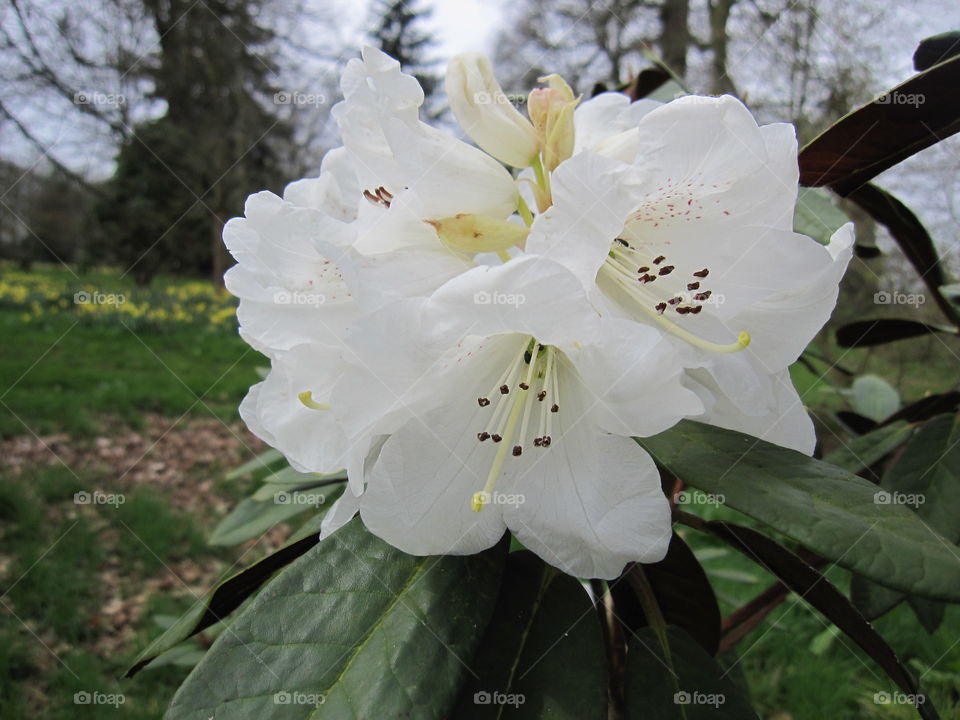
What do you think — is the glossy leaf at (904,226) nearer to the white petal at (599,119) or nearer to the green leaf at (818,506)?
the white petal at (599,119)

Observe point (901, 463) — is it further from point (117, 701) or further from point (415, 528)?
point (117, 701)

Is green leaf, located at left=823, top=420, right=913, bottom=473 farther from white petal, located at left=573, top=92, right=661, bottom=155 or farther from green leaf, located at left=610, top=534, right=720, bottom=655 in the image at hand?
white petal, located at left=573, top=92, right=661, bottom=155

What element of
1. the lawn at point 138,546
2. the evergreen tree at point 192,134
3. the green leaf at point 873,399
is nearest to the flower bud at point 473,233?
the lawn at point 138,546

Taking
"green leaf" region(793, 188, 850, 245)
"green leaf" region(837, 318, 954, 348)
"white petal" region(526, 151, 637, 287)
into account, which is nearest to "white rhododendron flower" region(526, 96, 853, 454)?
"white petal" region(526, 151, 637, 287)

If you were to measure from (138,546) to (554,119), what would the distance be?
3.02 m

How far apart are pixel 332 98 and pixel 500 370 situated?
29.3 feet

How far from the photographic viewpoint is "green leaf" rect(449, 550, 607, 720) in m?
0.72

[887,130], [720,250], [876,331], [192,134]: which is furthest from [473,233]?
[192,134]

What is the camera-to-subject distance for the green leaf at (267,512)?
3.68 ft

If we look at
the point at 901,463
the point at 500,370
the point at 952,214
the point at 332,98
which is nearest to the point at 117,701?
the point at 500,370

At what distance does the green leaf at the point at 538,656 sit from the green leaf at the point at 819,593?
0.20 metres

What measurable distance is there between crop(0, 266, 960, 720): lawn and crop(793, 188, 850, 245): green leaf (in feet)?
1.52

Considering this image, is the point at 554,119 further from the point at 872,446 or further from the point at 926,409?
the point at 926,409

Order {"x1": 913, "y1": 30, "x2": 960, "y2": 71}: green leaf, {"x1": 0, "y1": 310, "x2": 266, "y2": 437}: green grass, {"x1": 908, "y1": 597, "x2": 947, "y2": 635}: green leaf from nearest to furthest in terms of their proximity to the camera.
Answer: {"x1": 913, "y1": 30, "x2": 960, "y2": 71}: green leaf
{"x1": 908, "y1": 597, "x2": 947, "y2": 635}: green leaf
{"x1": 0, "y1": 310, "x2": 266, "y2": 437}: green grass
